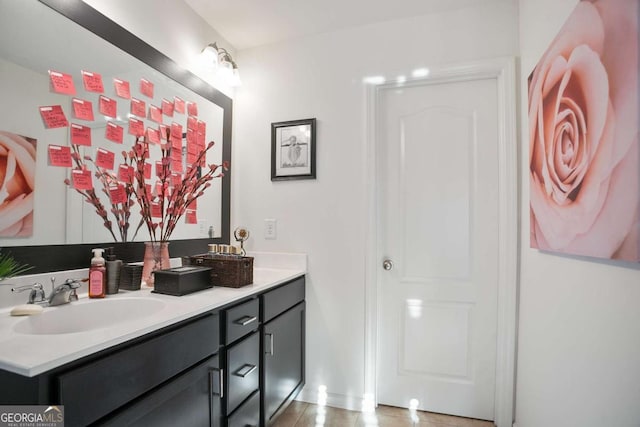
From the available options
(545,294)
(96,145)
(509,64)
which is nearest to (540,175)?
(545,294)

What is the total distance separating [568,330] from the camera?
3.55 feet

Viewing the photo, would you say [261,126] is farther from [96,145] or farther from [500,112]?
[500,112]

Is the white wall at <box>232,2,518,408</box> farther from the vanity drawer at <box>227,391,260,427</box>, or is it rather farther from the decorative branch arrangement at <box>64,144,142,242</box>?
the decorative branch arrangement at <box>64,144,142,242</box>

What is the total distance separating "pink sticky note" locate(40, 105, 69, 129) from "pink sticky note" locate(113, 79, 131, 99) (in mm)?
283

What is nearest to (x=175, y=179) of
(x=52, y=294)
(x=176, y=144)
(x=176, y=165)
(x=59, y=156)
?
(x=176, y=165)

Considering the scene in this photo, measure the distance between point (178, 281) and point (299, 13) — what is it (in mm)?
1682

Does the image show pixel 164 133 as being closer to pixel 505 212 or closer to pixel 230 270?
pixel 230 270

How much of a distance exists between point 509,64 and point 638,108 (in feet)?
4.04

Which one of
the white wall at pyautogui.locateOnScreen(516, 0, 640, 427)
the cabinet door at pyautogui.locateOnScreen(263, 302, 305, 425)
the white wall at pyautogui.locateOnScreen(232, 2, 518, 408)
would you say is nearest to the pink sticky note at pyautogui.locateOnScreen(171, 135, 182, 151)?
the white wall at pyautogui.locateOnScreen(232, 2, 518, 408)

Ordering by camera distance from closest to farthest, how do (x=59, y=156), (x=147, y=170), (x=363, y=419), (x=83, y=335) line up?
(x=83, y=335) < (x=59, y=156) < (x=147, y=170) < (x=363, y=419)

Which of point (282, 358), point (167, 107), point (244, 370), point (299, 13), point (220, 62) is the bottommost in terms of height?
point (282, 358)

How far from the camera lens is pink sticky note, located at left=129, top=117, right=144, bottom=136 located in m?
1.47

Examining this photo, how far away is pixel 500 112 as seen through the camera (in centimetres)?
178

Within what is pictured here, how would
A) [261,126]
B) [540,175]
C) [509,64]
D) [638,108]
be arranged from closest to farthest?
[638,108] → [540,175] → [509,64] → [261,126]
